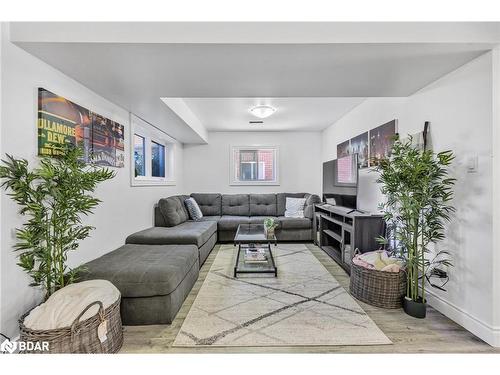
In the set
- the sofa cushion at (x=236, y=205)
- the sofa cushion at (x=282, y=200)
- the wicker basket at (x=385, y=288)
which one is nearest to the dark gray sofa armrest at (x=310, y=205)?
the sofa cushion at (x=282, y=200)

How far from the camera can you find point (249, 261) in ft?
10.7

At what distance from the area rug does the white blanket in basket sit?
601mm

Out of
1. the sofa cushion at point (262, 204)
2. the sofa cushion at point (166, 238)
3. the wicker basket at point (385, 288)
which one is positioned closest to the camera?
the wicker basket at point (385, 288)

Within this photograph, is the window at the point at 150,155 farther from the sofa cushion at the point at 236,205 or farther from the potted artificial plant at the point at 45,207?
the potted artificial plant at the point at 45,207

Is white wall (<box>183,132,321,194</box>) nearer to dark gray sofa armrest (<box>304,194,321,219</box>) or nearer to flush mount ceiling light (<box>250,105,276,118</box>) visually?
dark gray sofa armrest (<box>304,194,321,219</box>)

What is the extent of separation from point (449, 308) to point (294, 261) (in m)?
1.83

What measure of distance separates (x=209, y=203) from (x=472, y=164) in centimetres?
A: 443

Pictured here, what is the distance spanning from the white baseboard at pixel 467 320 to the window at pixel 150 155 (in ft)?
11.7

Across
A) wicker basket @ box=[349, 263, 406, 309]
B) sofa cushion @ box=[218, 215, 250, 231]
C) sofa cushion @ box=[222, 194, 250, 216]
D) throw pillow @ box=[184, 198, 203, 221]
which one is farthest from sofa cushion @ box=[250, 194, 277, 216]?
wicker basket @ box=[349, 263, 406, 309]

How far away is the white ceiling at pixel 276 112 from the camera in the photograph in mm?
3762

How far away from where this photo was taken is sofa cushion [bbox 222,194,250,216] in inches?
215

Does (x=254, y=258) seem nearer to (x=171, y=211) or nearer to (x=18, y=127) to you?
(x=171, y=211)

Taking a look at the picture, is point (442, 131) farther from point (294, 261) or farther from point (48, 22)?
point (48, 22)
